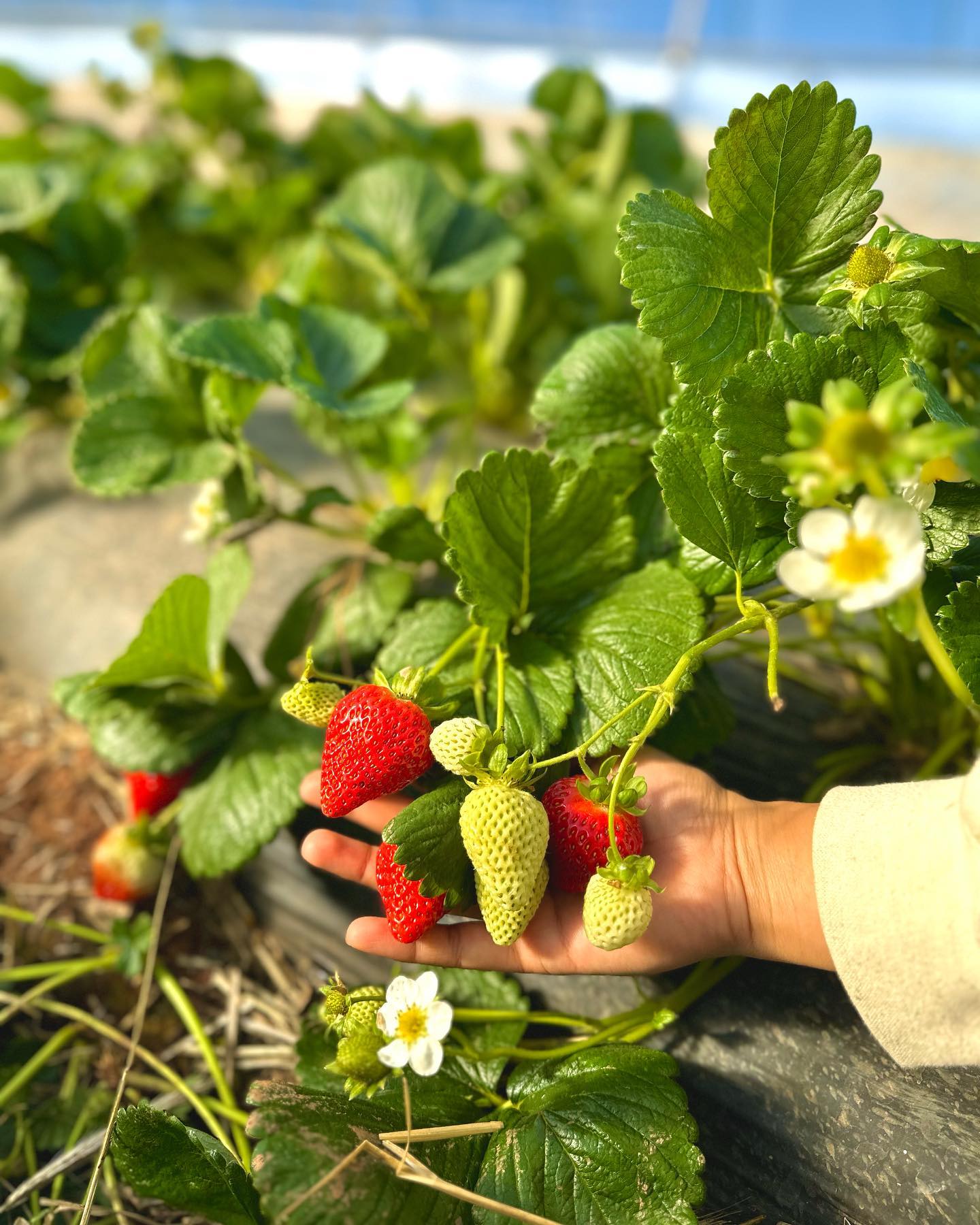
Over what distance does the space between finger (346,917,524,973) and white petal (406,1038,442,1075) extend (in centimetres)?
6

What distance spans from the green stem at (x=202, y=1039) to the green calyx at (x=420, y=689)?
0.40m

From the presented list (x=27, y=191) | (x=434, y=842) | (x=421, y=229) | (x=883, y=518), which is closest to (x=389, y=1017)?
(x=434, y=842)

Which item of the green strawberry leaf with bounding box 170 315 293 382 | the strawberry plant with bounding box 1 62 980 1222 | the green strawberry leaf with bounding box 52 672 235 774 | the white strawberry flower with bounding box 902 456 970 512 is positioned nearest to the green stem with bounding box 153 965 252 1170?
the strawberry plant with bounding box 1 62 980 1222

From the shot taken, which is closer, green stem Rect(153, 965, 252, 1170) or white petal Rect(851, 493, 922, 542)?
white petal Rect(851, 493, 922, 542)

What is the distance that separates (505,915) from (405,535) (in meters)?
0.36

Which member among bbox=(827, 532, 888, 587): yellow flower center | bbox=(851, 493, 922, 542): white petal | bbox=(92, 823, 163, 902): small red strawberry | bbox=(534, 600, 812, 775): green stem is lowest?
bbox=(92, 823, 163, 902): small red strawberry

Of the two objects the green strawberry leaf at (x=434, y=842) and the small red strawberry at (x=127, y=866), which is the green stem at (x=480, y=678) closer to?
the green strawberry leaf at (x=434, y=842)

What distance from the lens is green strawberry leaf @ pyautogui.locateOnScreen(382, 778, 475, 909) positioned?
0.60m

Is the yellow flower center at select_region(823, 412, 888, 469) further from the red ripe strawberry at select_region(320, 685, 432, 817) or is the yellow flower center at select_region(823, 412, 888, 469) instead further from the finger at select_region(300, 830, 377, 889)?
the finger at select_region(300, 830, 377, 889)

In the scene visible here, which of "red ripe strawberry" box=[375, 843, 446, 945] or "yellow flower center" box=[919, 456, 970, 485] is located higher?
"yellow flower center" box=[919, 456, 970, 485]

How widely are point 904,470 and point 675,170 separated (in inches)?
59.1

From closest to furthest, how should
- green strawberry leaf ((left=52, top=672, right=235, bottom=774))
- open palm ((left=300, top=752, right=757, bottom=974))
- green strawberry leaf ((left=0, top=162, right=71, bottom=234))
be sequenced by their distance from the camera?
open palm ((left=300, top=752, right=757, bottom=974)) → green strawberry leaf ((left=52, top=672, right=235, bottom=774)) → green strawberry leaf ((left=0, top=162, right=71, bottom=234))

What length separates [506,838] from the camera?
0.58m

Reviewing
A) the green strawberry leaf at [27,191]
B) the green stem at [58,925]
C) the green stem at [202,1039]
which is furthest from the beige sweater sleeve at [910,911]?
the green strawberry leaf at [27,191]
